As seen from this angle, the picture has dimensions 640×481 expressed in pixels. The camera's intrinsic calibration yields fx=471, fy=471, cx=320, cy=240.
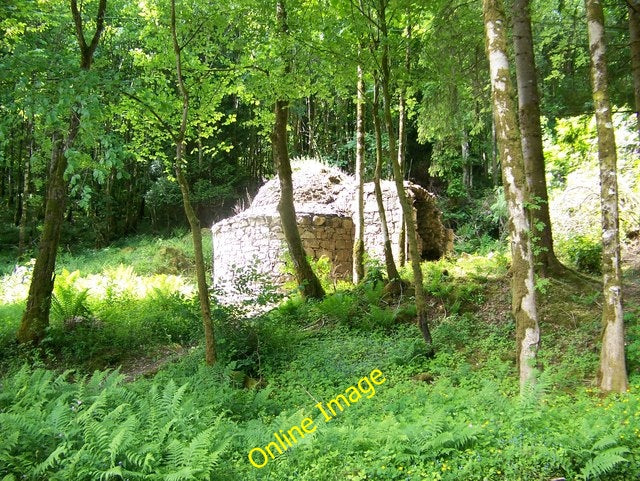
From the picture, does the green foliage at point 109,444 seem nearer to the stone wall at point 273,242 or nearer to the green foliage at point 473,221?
the stone wall at point 273,242

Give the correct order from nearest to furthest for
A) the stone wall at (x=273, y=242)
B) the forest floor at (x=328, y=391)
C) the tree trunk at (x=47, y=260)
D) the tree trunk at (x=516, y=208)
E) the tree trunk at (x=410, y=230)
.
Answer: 1. the forest floor at (x=328, y=391)
2. the tree trunk at (x=516, y=208)
3. the tree trunk at (x=410, y=230)
4. the tree trunk at (x=47, y=260)
5. the stone wall at (x=273, y=242)

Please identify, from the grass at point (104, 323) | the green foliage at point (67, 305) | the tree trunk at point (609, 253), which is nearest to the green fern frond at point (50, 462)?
the grass at point (104, 323)

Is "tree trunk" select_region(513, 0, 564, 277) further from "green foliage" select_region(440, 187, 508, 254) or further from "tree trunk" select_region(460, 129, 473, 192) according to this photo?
"tree trunk" select_region(460, 129, 473, 192)

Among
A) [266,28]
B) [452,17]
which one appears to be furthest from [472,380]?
[266,28]

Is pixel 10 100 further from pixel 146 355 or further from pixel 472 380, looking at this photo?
pixel 472 380

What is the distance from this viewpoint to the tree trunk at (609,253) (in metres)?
4.94

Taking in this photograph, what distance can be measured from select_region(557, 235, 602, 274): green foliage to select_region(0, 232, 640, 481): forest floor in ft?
1.73

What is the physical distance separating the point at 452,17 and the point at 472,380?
6.16 meters

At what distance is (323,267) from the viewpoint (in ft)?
37.8

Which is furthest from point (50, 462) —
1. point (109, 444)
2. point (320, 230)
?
point (320, 230)

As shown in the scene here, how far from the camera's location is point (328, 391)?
598 centimetres

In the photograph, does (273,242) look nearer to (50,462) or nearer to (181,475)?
(50,462)

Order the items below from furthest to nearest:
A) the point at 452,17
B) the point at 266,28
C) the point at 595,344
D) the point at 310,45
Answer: the point at 266,28, the point at 452,17, the point at 310,45, the point at 595,344

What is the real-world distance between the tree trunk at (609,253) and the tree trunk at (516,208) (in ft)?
2.97
